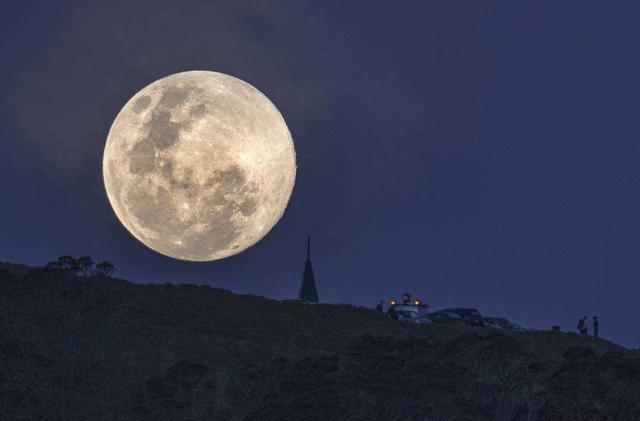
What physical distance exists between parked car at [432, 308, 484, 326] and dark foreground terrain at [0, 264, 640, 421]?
51.0 feet

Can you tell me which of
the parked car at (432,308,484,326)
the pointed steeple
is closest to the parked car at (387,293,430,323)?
the parked car at (432,308,484,326)

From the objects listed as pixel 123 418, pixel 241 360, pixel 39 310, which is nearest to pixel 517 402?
pixel 241 360

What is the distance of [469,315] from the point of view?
84625 millimetres

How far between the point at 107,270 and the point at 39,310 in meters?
6.53

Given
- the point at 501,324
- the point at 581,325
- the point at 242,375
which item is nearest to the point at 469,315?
the point at 501,324

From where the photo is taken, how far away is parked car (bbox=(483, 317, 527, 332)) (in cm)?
8312

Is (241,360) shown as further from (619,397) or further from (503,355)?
(619,397)

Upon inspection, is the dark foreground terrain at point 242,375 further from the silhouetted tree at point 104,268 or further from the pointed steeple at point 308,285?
the pointed steeple at point 308,285

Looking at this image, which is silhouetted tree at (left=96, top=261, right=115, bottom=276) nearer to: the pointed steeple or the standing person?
the standing person

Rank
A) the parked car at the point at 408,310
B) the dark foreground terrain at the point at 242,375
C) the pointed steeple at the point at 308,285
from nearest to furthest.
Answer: the dark foreground terrain at the point at 242,375 < the parked car at the point at 408,310 < the pointed steeple at the point at 308,285

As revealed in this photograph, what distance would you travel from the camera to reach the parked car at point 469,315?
82938 mm

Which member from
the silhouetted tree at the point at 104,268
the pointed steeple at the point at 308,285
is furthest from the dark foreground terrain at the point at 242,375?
the pointed steeple at the point at 308,285

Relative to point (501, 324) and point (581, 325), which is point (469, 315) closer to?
point (501, 324)

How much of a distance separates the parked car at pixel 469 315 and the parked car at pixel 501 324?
58 centimetres
